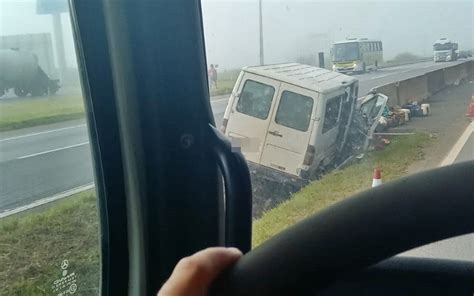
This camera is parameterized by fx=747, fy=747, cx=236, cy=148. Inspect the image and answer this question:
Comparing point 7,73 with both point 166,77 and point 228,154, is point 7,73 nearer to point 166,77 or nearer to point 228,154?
point 166,77

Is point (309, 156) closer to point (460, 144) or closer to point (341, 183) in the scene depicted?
point (341, 183)

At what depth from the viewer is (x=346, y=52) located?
153 centimetres

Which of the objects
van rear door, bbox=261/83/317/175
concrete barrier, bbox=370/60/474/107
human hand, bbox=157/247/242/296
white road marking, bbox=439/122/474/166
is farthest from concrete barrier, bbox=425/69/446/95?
human hand, bbox=157/247/242/296

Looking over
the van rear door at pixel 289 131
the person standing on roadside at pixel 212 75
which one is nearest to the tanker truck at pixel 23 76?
the person standing on roadside at pixel 212 75

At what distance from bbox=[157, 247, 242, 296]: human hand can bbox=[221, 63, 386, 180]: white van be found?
0.85m

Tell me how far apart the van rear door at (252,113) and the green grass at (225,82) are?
20mm

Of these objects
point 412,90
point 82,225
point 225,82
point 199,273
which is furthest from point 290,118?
point 199,273

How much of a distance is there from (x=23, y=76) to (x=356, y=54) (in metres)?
0.66

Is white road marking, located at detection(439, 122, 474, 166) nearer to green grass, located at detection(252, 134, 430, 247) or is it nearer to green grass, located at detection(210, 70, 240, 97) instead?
green grass, located at detection(252, 134, 430, 247)

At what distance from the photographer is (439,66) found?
156 centimetres

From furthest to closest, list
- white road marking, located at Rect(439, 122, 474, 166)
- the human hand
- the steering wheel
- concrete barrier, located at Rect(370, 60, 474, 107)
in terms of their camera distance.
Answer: concrete barrier, located at Rect(370, 60, 474, 107) < white road marking, located at Rect(439, 122, 474, 166) < the human hand < the steering wheel

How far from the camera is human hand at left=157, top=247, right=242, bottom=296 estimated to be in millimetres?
738

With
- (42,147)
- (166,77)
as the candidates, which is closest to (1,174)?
(42,147)

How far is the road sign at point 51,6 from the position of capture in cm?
139
